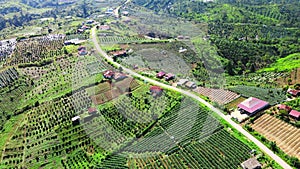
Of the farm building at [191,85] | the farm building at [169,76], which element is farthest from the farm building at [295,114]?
the farm building at [169,76]

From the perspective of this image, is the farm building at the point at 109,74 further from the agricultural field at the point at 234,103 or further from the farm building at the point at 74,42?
the agricultural field at the point at 234,103

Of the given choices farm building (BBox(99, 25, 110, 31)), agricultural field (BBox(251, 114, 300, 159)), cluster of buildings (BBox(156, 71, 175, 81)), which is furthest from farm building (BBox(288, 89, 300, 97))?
farm building (BBox(99, 25, 110, 31))

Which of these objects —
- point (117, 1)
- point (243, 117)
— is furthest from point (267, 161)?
point (117, 1)

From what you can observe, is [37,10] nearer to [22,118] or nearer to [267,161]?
[22,118]

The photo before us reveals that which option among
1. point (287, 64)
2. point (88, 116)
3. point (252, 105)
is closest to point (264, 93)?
point (252, 105)

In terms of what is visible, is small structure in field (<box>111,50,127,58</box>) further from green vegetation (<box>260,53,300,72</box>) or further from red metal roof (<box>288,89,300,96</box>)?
red metal roof (<box>288,89,300,96</box>)

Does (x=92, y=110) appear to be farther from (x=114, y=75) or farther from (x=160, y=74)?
(x=160, y=74)
